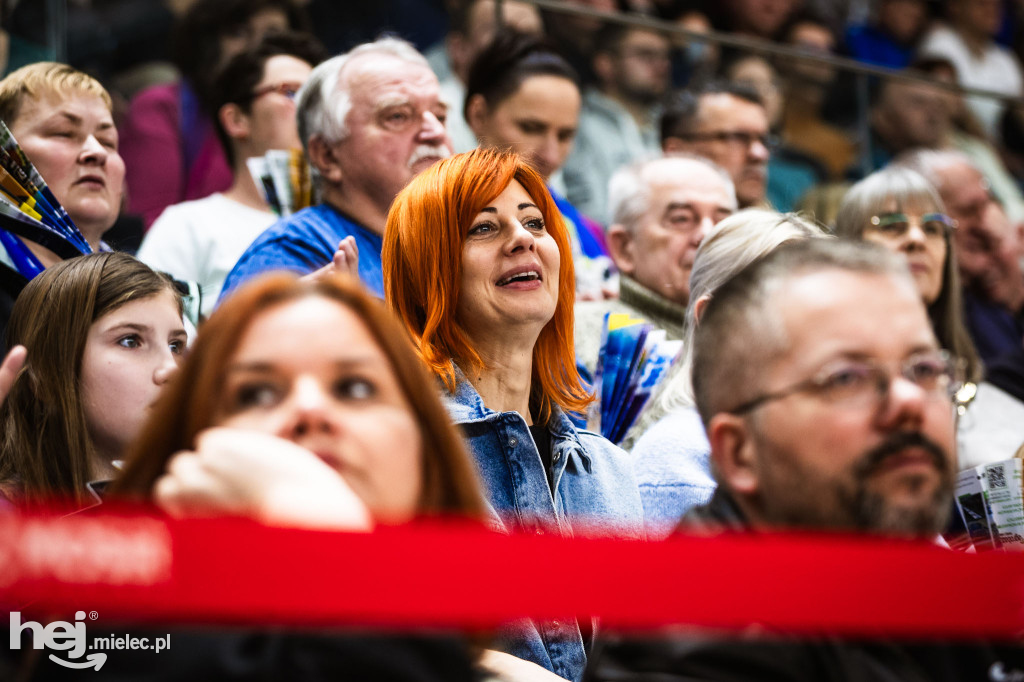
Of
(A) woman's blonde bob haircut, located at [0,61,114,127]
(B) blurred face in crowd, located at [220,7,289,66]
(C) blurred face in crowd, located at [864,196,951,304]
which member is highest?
(B) blurred face in crowd, located at [220,7,289,66]

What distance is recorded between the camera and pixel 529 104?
4254 mm

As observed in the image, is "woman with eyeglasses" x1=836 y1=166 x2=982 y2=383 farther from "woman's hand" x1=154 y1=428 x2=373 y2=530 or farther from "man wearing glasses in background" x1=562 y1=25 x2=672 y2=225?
"woman's hand" x1=154 y1=428 x2=373 y2=530

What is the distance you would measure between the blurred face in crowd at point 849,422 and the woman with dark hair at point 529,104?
7.99ft

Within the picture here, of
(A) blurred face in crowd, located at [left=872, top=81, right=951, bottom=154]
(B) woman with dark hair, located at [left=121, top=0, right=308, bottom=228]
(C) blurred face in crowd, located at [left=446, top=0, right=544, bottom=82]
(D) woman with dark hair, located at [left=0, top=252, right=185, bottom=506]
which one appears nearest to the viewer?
(D) woman with dark hair, located at [left=0, top=252, right=185, bottom=506]

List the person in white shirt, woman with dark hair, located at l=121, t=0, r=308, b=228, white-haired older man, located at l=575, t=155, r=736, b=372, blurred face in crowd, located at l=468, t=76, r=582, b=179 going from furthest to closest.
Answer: the person in white shirt → blurred face in crowd, located at l=468, t=76, r=582, b=179 → woman with dark hair, located at l=121, t=0, r=308, b=228 → white-haired older man, located at l=575, t=155, r=736, b=372

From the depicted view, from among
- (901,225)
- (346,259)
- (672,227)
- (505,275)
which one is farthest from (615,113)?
(505,275)

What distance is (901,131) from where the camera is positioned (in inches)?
228

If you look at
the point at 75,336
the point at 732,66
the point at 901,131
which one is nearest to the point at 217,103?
the point at 75,336

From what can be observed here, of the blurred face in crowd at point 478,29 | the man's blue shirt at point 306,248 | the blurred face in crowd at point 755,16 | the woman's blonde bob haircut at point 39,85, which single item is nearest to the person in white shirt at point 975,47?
the blurred face in crowd at point 755,16

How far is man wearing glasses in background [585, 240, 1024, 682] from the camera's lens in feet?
5.41

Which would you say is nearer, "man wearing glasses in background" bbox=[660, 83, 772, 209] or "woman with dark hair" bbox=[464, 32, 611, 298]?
"woman with dark hair" bbox=[464, 32, 611, 298]

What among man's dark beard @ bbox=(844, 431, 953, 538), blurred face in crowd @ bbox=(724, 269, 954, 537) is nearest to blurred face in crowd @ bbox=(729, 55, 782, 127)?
blurred face in crowd @ bbox=(724, 269, 954, 537)

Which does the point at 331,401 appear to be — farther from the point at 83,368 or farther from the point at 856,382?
the point at 83,368

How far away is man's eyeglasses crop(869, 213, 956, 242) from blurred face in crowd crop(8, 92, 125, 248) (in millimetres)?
2557
